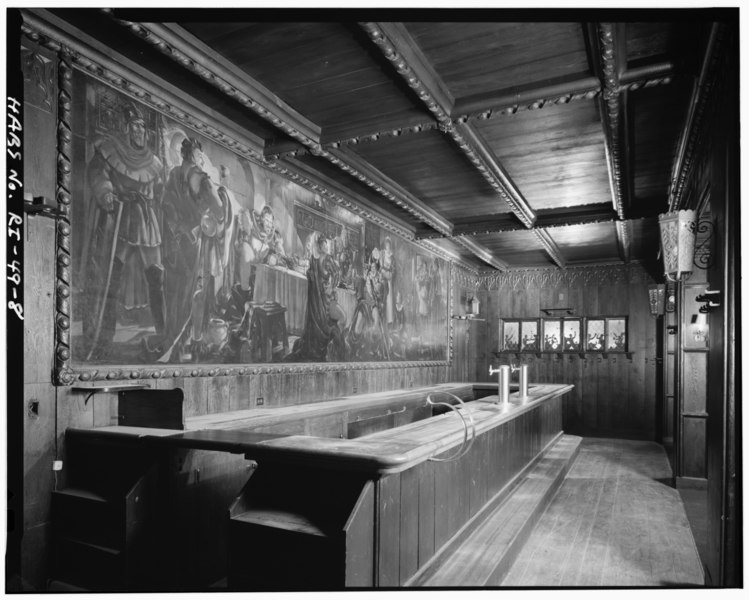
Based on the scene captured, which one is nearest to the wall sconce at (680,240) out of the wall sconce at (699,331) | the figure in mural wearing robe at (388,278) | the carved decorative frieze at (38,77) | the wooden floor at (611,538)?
the wooden floor at (611,538)

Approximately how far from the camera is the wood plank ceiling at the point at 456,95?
141 inches

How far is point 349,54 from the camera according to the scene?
3.85 m

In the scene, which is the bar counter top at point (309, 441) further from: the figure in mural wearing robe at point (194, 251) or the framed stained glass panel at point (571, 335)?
the framed stained glass panel at point (571, 335)

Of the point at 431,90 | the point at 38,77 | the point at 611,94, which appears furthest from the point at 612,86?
the point at 38,77

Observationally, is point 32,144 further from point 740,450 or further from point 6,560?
point 740,450

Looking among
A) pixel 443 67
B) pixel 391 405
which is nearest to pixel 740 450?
pixel 443 67

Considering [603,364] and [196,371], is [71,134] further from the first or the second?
[603,364]

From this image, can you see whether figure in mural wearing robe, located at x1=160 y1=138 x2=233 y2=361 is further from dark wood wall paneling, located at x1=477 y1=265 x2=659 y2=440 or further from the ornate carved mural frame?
dark wood wall paneling, located at x1=477 y1=265 x2=659 y2=440

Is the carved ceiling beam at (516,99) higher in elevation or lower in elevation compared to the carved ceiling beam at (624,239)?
higher

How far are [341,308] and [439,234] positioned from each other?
2764mm

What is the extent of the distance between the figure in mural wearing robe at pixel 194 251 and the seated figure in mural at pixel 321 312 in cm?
137

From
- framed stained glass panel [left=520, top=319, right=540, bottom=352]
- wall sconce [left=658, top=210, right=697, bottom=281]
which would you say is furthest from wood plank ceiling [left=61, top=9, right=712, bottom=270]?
framed stained glass panel [left=520, top=319, right=540, bottom=352]

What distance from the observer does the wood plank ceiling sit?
3570 millimetres

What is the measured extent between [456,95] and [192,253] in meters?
2.50
